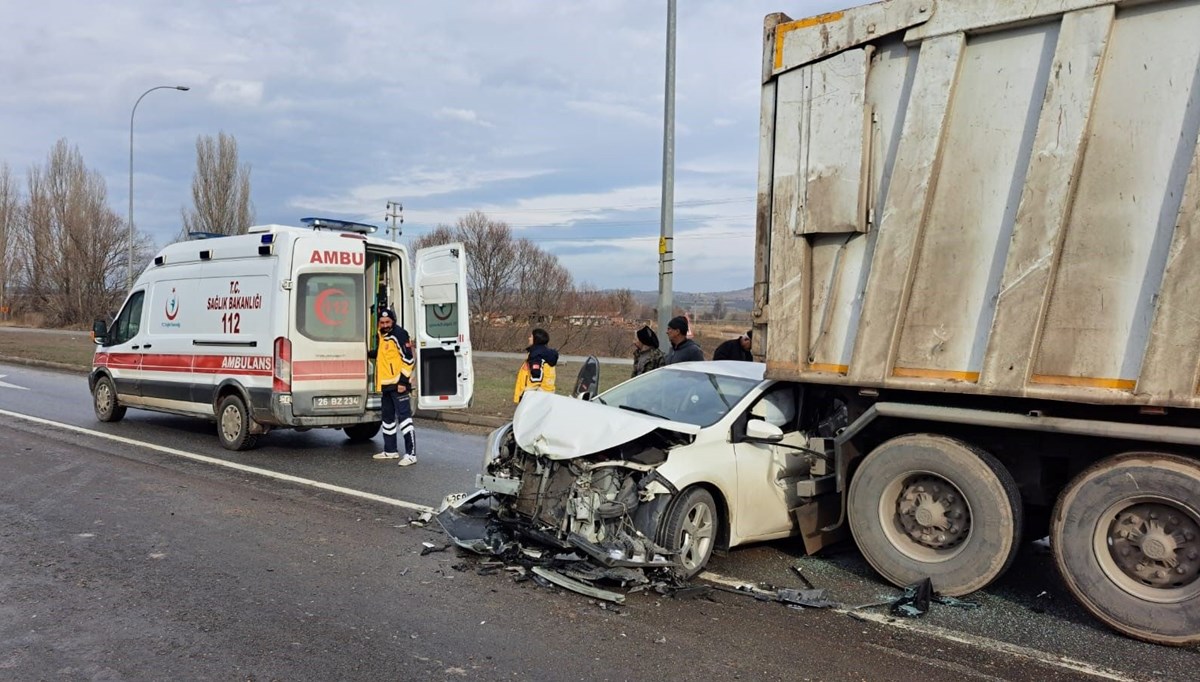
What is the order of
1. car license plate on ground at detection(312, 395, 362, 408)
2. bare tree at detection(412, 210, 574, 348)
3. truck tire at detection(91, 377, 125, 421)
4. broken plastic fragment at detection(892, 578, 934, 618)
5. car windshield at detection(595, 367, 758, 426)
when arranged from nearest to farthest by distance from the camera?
broken plastic fragment at detection(892, 578, 934, 618), car windshield at detection(595, 367, 758, 426), car license plate on ground at detection(312, 395, 362, 408), truck tire at detection(91, 377, 125, 421), bare tree at detection(412, 210, 574, 348)

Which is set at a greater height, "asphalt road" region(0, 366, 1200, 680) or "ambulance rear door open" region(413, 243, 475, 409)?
"ambulance rear door open" region(413, 243, 475, 409)

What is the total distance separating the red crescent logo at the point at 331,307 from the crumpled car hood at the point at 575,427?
13.9 ft

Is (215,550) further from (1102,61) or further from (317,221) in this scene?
(1102,61)

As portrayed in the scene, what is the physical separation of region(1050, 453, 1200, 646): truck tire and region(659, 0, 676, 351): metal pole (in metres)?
6.74

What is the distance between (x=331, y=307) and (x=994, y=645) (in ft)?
23.7

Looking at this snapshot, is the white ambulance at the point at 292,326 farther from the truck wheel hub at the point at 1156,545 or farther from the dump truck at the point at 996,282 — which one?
the truck wheel hub at the point at 1156,545

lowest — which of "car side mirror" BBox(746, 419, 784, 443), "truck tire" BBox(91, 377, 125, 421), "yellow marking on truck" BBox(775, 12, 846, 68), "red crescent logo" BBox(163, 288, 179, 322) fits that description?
"truck tire" BBox(91, 377, 125, 421)

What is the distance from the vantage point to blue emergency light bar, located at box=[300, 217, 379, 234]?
9359mm

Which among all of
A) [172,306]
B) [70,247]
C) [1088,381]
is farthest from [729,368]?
[70,247]

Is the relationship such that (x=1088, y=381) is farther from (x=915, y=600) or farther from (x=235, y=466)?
(x=235, y=466)

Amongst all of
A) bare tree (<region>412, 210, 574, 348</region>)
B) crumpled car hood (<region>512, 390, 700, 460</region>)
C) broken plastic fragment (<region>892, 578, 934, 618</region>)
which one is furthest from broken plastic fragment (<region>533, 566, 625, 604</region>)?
bare tree (<region>412, 210, 574, 348</region>)

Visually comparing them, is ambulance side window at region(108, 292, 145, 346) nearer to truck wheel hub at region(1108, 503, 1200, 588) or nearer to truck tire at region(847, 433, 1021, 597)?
truck tire at region(847, 433, 1021, 597)

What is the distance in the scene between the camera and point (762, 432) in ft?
17.4

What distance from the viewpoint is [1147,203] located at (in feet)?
13.7
